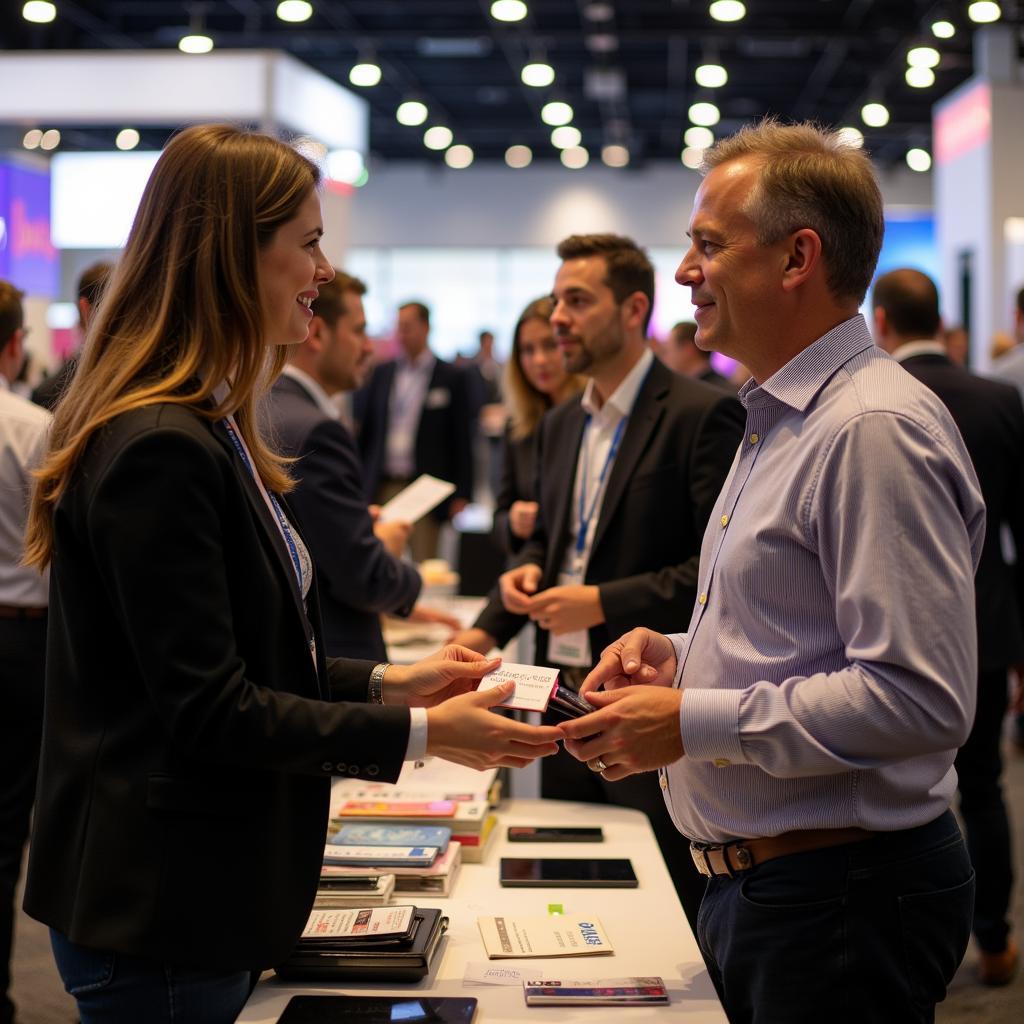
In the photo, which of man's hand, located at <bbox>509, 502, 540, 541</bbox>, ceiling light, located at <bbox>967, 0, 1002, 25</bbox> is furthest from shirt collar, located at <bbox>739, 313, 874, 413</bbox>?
ceiling light, located at <bbox>967, 0, 1002, 25</bbox>

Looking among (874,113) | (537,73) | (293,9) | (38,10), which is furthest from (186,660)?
(874,113)

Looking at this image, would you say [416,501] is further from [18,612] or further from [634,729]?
[634,729]

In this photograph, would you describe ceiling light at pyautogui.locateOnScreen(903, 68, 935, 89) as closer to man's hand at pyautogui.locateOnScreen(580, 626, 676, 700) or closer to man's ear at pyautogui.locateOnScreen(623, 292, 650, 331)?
man's ear at pyautogui.locateOnScreen(623, 292, 650, 331)

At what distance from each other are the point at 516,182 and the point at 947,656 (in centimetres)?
1931

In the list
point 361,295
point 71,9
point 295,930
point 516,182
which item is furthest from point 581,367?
point 516,182

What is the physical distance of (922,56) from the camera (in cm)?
1123

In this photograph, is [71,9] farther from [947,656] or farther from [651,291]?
[947,656]

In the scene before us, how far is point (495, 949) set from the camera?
1.86 m

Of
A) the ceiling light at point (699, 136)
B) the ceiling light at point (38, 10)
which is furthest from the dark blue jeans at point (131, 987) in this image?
the ceiling light at point (699, 136)

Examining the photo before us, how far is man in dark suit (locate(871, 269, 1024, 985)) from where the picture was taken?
3609 mm

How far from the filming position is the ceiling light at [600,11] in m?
11.4

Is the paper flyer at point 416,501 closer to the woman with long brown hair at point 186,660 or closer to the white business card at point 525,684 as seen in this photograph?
the white business card at point 525,684

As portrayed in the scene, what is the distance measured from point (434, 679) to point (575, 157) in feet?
60.2

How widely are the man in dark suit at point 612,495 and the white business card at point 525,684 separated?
893 mm
